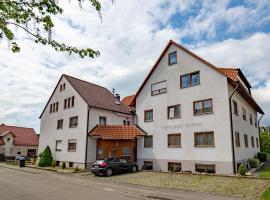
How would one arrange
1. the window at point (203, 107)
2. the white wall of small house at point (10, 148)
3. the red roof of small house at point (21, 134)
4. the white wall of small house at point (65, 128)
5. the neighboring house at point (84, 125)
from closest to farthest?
1. the window at point (203, 107)
2. the neighboring house at point (84, 125)
3. the white wall of small house at point (65, 128)
4. the white wall of small house at point (10, 148)
5. the red roof of small house at point (21, 134)

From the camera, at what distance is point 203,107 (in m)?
21.0

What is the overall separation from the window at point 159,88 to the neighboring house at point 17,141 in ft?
120

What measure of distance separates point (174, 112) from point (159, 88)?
323 centimetres

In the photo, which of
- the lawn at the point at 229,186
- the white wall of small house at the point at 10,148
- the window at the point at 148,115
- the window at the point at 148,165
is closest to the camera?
the lawn at the point at 229,186

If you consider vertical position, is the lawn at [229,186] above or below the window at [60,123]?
below

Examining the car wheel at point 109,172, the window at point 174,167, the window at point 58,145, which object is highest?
the window at point 58,145

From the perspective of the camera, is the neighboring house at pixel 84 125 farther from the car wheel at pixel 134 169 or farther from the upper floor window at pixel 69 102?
the car wheel at pixel 134 169

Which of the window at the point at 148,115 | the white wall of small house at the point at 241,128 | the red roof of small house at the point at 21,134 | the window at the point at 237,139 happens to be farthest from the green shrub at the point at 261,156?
the red roof of small house at the point at 21,134

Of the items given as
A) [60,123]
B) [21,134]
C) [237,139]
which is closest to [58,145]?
[60,123]

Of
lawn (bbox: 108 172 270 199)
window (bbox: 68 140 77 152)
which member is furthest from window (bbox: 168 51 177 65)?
window (bbox: 68 140 77 152)

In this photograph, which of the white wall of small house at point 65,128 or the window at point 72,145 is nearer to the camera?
the white wall of small house at point 65,128

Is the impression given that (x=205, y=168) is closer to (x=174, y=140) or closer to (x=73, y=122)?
(x=174, y=140)

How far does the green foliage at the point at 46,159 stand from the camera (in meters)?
29.1

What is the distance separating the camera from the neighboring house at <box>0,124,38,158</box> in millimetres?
48625
